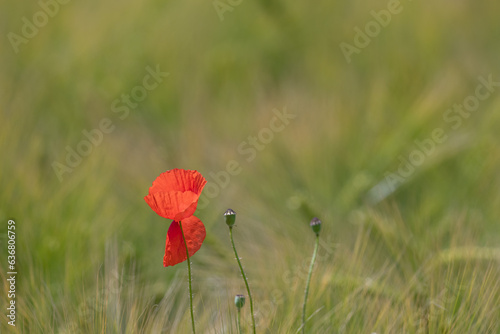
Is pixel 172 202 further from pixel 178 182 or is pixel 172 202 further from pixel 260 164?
pixel 260 164

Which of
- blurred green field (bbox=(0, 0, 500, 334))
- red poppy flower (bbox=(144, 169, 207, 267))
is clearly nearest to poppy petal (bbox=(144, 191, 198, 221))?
red poppy flower (bbox=(144, 169, 207, 267))

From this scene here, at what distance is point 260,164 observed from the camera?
1061 mm

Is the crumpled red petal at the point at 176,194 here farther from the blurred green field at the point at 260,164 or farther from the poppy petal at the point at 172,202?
the blurred green field at the point at 260,164

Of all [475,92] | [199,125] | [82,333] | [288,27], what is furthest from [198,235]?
[288,27]

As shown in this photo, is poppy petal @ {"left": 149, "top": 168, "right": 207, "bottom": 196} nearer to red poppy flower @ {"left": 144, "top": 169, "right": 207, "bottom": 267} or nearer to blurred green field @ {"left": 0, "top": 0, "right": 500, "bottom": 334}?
red poppy flower @ {"left": 144, "top": 169, "right": 207, "bottom": 267}

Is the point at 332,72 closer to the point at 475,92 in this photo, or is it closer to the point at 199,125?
the point at 475,92

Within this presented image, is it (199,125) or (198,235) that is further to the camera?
(199,125)

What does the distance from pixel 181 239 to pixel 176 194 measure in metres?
0.05

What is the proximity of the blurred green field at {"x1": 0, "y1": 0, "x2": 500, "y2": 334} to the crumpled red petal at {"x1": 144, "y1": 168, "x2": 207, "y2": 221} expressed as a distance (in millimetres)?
125

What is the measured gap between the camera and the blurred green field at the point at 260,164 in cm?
66

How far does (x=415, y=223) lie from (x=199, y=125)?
0.37 m

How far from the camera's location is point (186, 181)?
0.50 meters

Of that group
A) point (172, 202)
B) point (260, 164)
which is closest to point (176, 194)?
point (172, 202)

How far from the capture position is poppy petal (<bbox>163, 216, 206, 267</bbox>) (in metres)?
0.52
